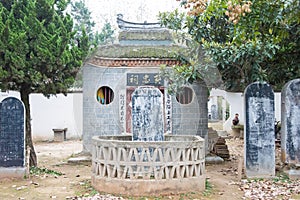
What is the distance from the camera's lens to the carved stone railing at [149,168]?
295 inches

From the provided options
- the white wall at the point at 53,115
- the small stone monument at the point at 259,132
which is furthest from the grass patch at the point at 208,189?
the white wall at the point at 53,115

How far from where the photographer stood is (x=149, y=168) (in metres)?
7.52

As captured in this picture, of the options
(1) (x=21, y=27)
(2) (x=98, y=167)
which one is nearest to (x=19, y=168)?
(2) (x=98, y=167)

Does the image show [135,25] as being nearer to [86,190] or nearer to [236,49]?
[236,49]

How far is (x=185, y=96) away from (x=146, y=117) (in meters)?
4.27

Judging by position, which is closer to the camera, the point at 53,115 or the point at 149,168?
the point at 149,168

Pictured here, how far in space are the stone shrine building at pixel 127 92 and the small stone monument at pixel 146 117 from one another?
3.76 meters

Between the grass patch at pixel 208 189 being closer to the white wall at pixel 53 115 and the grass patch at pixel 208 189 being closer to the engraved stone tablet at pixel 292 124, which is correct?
the engraved stone tablet at pixel 292 124

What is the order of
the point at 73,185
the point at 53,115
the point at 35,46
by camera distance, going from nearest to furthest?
the point at 73,185, the point at 35,46, the point at 53,115

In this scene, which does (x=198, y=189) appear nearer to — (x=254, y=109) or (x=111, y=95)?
(x=254, y=109)

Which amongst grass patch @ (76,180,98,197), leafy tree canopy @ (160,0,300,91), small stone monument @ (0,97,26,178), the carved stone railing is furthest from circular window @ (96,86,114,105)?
the carved stone railing

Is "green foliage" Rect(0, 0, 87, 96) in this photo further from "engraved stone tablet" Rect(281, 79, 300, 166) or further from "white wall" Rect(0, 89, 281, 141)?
"white wall" Rect(0, 89, 281, 141)

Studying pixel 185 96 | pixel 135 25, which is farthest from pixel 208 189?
pixel 135 25

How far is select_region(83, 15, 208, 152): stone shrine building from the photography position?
41.6ft
